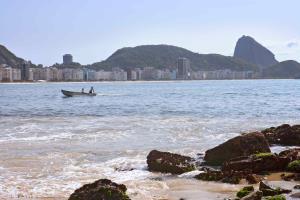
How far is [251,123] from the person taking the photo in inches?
1401

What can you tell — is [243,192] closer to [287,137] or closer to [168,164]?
[168,164]

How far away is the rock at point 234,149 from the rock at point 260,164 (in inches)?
59.5

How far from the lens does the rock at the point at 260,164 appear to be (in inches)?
626

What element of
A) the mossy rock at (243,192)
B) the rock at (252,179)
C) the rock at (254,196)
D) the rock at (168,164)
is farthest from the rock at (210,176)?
the rock at (254,196)

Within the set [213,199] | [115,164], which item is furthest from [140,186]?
[115,164]

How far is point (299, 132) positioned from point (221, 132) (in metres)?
6.24

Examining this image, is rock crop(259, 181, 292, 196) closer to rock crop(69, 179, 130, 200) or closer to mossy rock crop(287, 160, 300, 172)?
mossy rock crop(287, 160, 300, 172)

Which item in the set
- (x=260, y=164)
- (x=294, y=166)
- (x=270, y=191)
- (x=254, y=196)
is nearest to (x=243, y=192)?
(x=270, y=191)

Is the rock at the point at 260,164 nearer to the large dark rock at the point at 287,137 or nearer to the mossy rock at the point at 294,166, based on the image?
the mossy rock at the point at 294,166

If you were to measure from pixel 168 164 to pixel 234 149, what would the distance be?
2.86m

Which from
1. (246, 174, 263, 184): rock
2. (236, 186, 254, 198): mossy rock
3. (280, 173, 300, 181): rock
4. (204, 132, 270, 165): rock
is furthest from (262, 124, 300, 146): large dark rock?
(236, 186, 254, 198): mossy rock

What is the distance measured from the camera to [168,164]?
1659 cm

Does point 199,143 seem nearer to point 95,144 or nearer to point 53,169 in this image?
point 95,144

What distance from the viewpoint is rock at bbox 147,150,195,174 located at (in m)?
16.4
